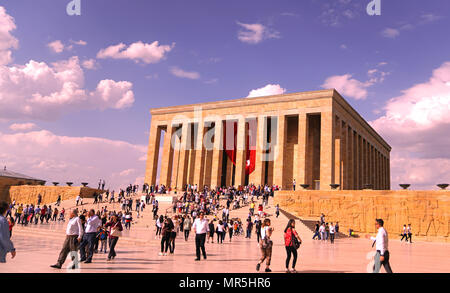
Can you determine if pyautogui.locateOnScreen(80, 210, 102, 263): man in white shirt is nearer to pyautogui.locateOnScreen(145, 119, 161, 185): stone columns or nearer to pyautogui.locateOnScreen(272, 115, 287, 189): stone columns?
pyautogui.locateOnScreen(272, 115, 287, 189): stone columns

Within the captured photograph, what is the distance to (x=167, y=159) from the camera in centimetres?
4431

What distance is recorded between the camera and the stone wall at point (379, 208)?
2378 cm

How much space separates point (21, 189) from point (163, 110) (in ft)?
62.6

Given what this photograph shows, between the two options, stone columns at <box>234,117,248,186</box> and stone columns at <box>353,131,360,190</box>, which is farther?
stone columns at <box>353,131,360,190</box>

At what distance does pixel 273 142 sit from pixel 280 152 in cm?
244

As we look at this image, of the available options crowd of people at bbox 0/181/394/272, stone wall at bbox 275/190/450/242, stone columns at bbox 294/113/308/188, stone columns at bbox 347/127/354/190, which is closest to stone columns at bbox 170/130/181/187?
crowd of people at bbox 0/181/394/272

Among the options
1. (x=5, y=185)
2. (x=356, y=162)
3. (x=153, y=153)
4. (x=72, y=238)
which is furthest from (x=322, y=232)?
(x=5, y=185)

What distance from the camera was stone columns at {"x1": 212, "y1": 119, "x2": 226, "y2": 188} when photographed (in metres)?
40.1

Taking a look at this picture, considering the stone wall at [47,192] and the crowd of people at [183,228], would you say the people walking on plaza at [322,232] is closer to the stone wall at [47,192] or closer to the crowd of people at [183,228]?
the crowd of people at [183,228]

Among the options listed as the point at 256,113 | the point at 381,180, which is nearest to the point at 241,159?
the point at 256,113

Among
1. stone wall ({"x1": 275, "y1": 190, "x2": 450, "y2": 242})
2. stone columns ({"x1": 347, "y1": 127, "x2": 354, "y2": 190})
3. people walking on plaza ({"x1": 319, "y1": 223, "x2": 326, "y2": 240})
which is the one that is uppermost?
stone columns ({"x1": 347, "y1": 127, "x2": 354, "y2": 190})

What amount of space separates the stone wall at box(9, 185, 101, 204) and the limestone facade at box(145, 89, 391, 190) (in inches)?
352

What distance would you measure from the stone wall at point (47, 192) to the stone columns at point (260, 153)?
17.0 m
